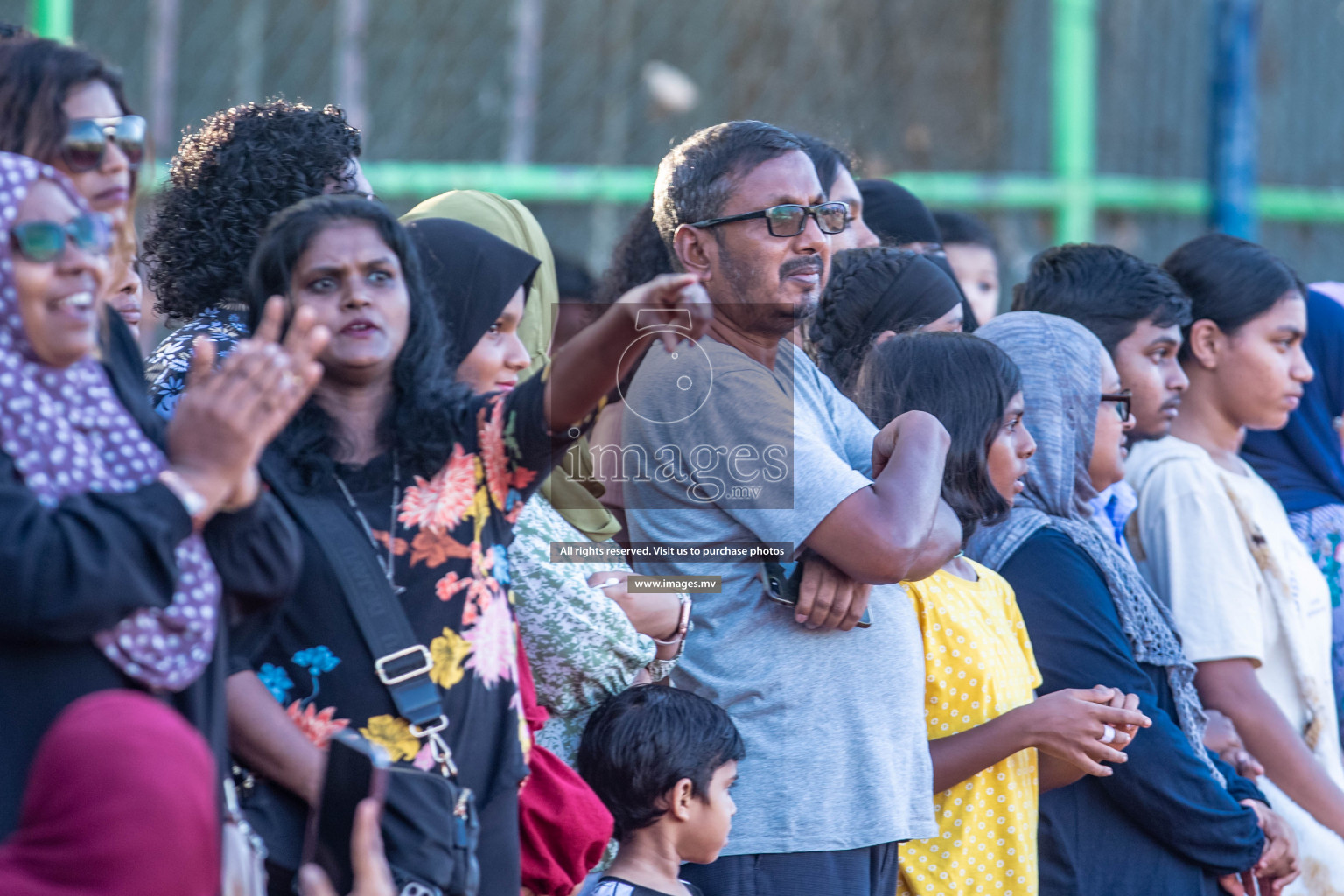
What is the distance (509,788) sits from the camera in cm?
225

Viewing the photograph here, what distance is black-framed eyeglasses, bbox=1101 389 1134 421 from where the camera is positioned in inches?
138

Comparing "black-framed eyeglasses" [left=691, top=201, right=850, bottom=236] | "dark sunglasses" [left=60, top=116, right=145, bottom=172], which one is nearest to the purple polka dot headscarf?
"dark sunglasses" [left=60, top=116, right=145, bottom=172]

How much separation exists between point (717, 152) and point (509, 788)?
1362mm

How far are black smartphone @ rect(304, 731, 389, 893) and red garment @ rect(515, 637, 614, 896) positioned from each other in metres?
0.62

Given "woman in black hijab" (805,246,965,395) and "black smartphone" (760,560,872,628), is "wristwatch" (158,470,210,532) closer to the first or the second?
"black smartphone" (760,560,872,628)

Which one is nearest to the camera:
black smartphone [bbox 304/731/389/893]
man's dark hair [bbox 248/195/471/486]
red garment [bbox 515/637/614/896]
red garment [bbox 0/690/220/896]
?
red garment [bbox 0/690/220/896]

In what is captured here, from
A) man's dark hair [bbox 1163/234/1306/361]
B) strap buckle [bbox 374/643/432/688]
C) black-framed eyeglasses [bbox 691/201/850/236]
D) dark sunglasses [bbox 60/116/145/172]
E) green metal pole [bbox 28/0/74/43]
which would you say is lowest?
strap buckle [bbox 374/643/432/688]

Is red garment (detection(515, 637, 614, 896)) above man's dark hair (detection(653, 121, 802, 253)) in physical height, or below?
below

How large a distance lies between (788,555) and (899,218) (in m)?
2.08

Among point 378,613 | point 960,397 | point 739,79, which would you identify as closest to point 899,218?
point 960,397

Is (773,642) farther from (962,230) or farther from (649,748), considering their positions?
(962,230)

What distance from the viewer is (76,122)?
1.92m

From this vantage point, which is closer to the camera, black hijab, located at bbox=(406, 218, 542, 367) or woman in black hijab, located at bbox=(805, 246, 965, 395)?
black hijab, located at bbox=(406, 218, 542, 367)

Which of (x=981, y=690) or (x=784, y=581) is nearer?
(x=784, y=581)
